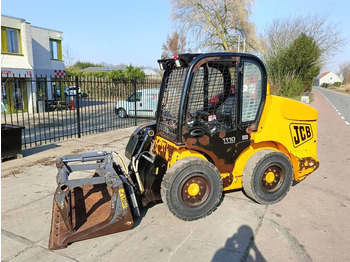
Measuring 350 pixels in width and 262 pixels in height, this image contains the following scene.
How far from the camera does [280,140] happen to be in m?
4.14

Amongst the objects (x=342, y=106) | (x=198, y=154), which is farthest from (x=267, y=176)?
(x=342, y=106)

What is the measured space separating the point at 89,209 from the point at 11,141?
405cm

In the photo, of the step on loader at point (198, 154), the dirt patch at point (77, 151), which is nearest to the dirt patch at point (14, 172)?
the dirt patch at point (77, 151)

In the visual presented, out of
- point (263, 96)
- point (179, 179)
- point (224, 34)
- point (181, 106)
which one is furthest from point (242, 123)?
point (224, 34)

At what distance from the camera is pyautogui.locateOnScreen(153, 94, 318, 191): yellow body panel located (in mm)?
3953

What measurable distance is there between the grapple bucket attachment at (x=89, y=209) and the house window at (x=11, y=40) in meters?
16.2

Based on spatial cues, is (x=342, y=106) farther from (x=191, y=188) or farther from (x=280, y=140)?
(x=191, y=188)

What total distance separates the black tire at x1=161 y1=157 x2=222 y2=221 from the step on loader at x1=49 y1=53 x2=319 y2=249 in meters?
0.01

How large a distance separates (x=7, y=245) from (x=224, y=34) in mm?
22598

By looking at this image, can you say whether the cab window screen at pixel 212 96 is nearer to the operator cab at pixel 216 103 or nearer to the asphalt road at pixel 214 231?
the operator cab at pixel 216 103

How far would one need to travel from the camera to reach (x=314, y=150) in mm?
4609

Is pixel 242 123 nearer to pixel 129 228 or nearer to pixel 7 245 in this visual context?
pixel 129 228

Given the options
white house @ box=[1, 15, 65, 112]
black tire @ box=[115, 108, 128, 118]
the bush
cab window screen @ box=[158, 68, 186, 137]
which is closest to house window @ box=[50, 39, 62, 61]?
white house @ box=[1, 15, 65, 112]

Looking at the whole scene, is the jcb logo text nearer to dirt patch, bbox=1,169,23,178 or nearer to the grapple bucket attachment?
the grapple bucket attachment
